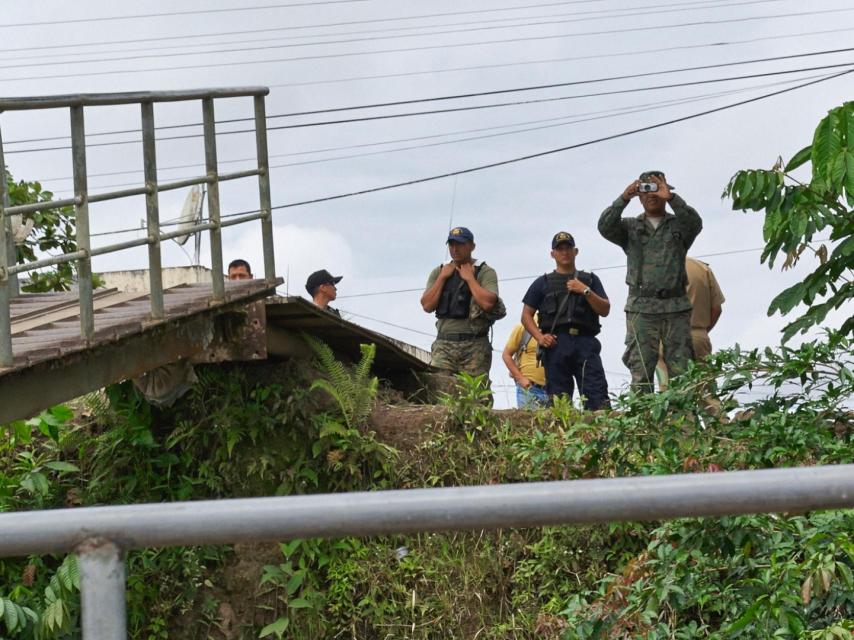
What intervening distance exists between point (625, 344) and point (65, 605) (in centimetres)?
421

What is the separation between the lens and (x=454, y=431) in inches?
361

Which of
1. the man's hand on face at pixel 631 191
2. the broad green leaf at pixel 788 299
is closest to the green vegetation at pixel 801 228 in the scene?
the broad green leaf at pixel 788 299

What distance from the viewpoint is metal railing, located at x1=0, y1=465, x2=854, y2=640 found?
5.39 feet

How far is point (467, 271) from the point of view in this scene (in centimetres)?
984

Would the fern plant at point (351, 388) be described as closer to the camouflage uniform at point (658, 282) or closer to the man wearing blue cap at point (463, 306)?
the man wearing blue cap at point (463, 306)

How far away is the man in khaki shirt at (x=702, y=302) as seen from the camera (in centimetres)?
1014

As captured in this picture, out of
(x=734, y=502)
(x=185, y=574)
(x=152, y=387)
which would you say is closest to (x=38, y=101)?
(x=152, y=387)

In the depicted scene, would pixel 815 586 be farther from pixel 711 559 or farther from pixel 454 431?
pixel 454 431

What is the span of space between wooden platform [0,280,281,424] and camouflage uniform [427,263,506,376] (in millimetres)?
1598

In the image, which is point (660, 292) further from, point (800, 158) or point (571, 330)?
point (800, 158)

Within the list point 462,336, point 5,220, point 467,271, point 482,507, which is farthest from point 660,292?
point 482,507

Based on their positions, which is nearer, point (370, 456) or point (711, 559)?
point (711, 559)

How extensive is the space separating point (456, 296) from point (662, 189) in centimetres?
166

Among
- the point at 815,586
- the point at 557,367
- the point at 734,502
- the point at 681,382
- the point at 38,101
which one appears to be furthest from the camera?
the point at 557,367
